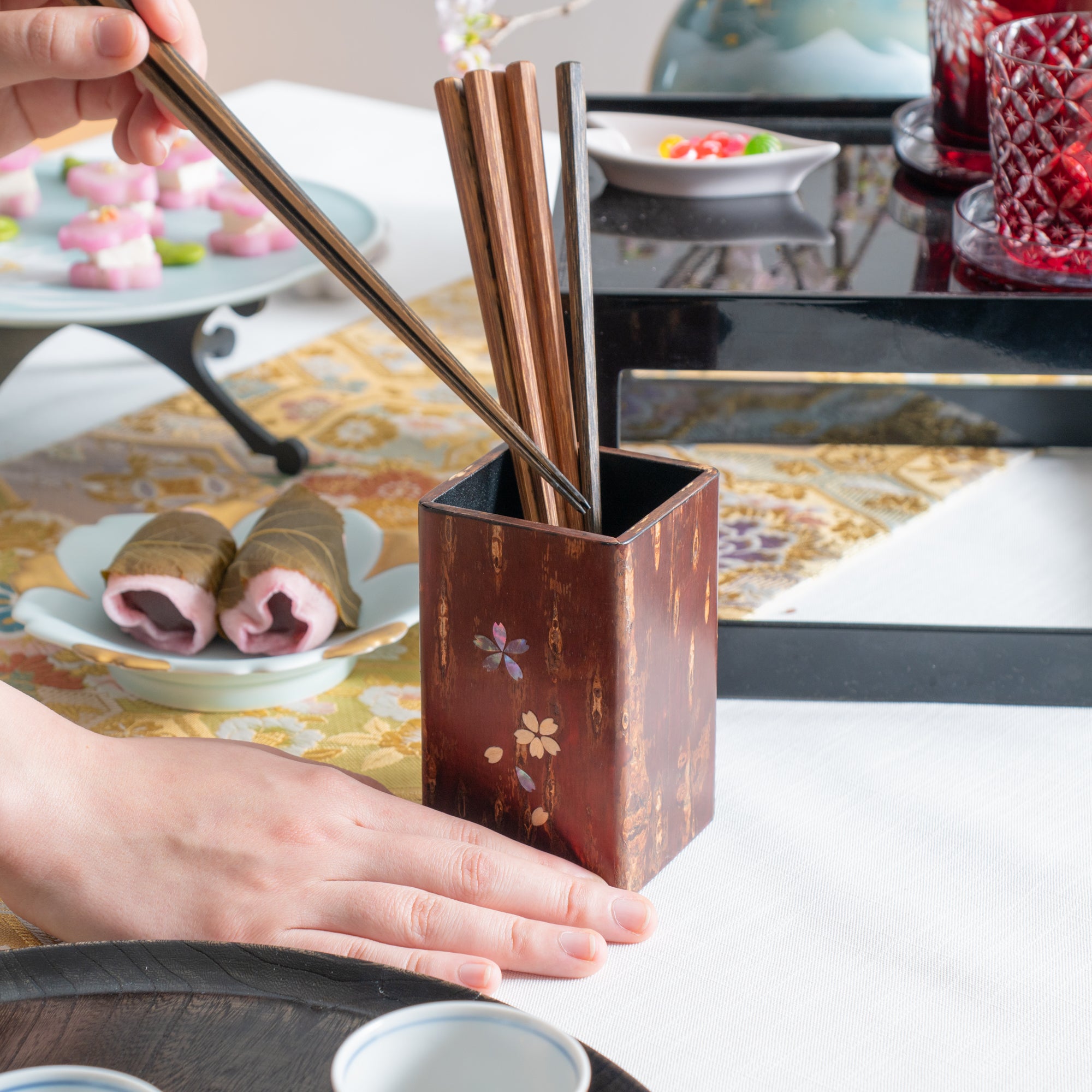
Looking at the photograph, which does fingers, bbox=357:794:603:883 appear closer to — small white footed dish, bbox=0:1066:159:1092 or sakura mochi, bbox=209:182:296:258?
small white footed dish, bbox=0:1066:159:1092

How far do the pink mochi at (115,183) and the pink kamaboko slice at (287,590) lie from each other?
1.79 feet

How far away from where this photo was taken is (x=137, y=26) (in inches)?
14.8

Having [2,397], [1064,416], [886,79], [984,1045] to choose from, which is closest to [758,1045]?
[984,1045]

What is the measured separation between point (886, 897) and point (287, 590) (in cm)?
28

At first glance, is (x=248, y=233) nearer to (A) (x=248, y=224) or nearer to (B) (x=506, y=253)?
(A) (x=248, y=224)

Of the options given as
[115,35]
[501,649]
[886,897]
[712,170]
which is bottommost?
[886,897]

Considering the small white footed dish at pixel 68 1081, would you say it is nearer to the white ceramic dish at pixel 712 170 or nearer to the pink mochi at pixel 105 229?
the white ceramic dish at pixel 712 170

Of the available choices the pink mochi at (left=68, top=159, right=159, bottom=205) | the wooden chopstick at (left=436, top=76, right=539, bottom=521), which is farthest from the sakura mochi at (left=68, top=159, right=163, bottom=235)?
the wooden chopstick at (left=436, top=76, right=539, bottom=521)

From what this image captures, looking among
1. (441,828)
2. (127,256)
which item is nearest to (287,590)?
(441,828)

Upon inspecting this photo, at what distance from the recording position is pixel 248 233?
959 millimetres

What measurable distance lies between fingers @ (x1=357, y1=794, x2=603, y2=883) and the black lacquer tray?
7.1 inches

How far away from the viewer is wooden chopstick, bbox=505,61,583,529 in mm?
421

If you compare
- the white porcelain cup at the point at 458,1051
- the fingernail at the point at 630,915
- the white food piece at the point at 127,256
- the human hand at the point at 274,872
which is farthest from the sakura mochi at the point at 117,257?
the white porcelain cup at the point at 458,1051

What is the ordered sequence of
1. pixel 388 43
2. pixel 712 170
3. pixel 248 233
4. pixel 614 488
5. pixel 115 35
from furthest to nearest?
pixel 388 43 < pixel 248 233 < pixel 712 170 < pixel 614 488 < pixel 115 35
